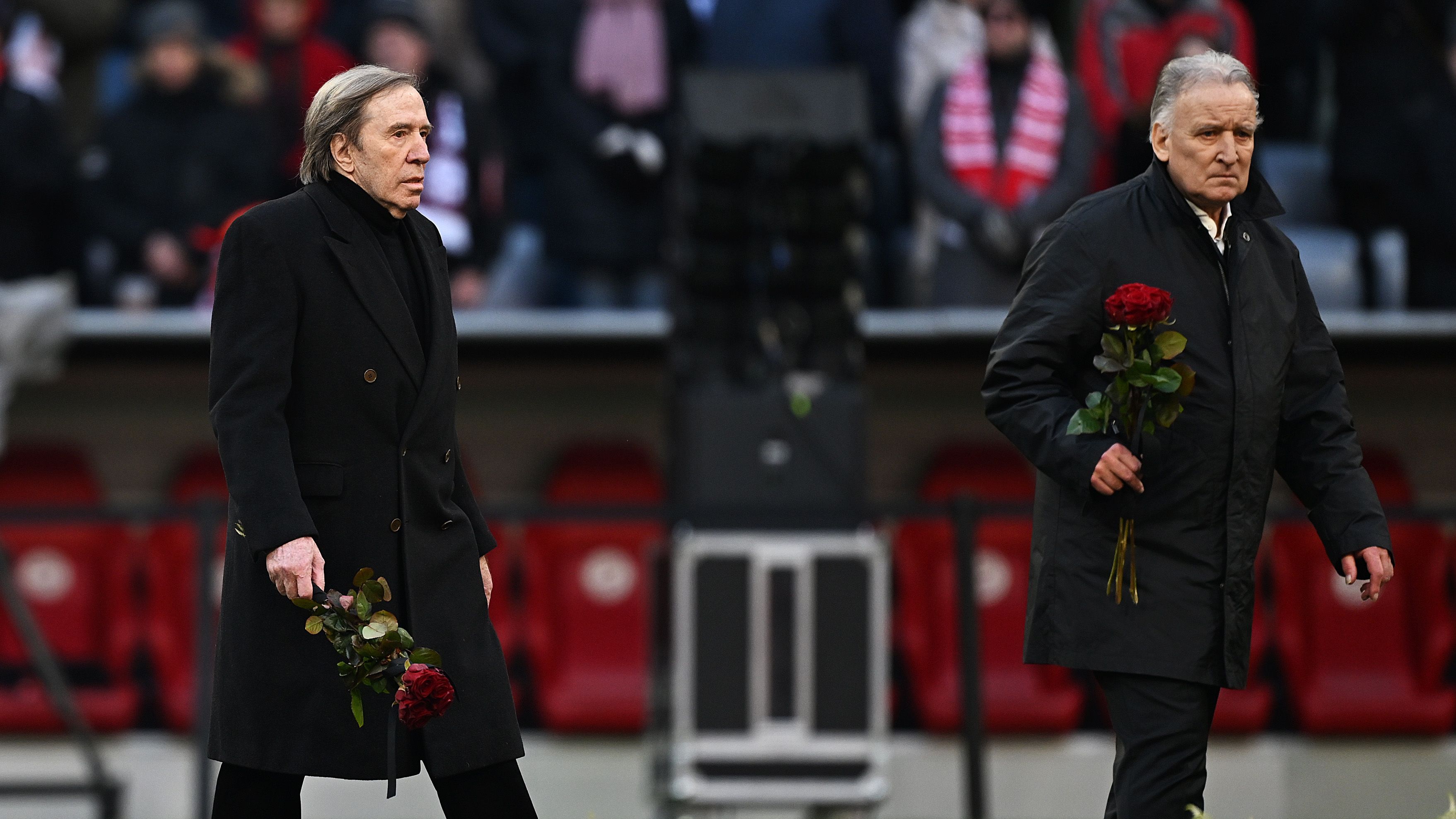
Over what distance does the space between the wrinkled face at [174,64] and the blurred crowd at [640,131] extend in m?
0.01

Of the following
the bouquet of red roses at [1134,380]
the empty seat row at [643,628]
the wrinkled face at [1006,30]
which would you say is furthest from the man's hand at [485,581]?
the wrinkled face at [1006,30]

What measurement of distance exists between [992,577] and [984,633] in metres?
0.23

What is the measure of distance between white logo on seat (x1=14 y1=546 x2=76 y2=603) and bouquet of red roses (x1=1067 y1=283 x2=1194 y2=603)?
5.71 metres

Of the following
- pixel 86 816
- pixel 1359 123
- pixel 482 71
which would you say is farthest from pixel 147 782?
pixel 1359 123

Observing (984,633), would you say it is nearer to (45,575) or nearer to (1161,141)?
(45,575)

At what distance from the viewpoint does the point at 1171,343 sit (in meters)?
3.61

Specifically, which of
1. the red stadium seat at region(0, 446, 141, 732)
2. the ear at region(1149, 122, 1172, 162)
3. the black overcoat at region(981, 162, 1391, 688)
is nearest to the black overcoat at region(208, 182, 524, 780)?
the black overcoat at region(981, 162, 1391, 688)

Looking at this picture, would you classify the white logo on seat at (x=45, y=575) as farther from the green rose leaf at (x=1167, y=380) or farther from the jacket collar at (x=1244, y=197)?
the green rose leaf at (x=1167, y=380)

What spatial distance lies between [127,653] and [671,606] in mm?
2409

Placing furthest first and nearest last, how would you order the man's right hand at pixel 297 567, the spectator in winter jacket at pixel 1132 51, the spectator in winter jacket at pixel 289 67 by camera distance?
the spectator in winter jacket at pixel 289 67 → the spectator in winter jacket at pixel 1132 51 → the man's right hand at pixel 297 567

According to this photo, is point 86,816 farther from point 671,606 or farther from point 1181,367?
point 1181,367

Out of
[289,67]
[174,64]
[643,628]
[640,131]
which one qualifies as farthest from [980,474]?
[174,64]

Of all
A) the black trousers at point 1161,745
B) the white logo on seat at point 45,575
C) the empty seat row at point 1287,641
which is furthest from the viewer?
the white logo on seat at point 45,575

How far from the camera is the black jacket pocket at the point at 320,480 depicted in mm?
3400
